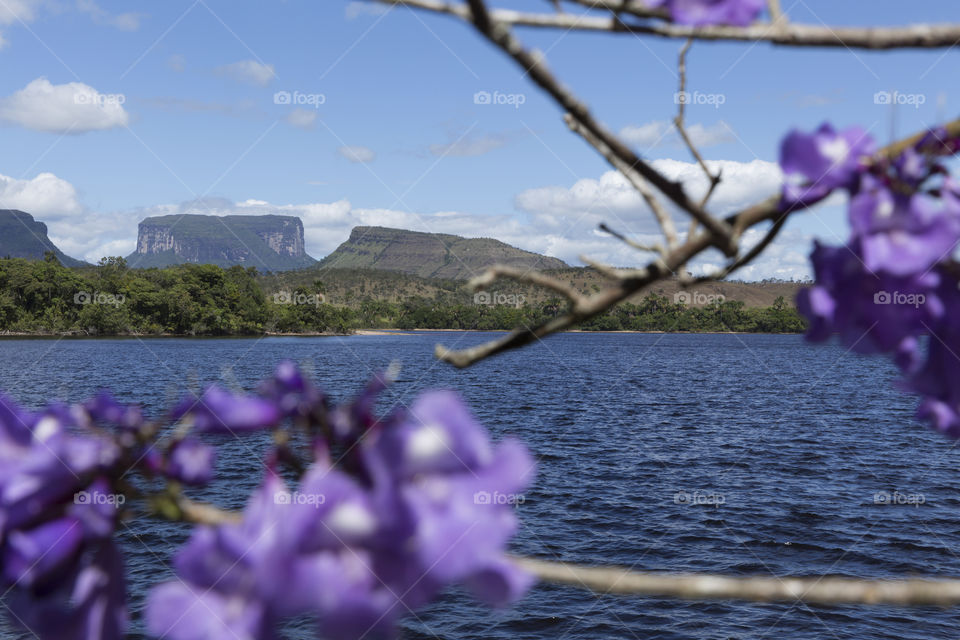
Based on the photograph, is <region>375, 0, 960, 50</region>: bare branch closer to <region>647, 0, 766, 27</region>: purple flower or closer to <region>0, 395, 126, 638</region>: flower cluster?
<region>647, 0, 766, 27</region>: purple flower

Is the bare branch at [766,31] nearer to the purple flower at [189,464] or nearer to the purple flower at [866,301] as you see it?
the purple flower at [866,301]

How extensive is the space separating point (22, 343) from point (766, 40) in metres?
135

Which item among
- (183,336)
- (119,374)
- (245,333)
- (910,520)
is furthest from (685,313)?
(910,520)

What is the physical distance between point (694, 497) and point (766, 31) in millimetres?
31817

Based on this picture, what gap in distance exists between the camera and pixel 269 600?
1.98 ft

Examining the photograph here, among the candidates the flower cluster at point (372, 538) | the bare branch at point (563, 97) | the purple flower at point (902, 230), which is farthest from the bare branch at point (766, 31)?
the flower cluster at point (372, 538)

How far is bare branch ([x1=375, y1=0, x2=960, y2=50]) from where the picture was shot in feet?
2.81

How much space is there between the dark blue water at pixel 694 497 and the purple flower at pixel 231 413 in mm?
28

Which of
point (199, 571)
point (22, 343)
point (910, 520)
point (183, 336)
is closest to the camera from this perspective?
point (199, 571)

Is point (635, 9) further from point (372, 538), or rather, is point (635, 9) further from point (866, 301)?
point (372, 538)

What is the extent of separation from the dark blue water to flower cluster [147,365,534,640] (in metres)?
0.17

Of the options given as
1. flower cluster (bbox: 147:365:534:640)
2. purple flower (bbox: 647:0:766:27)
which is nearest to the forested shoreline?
purple flower (bbox: 647:0:766:27)

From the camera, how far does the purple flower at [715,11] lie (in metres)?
0.84

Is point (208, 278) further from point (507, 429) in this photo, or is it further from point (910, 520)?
point (910, 520)
